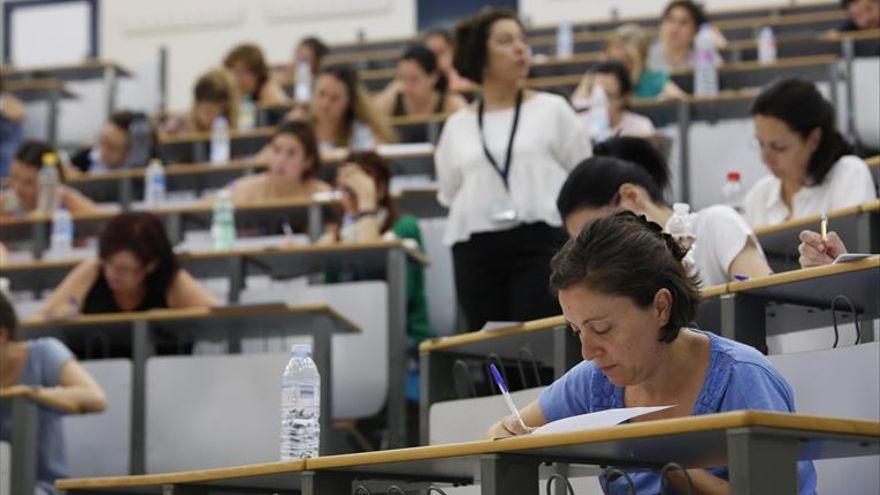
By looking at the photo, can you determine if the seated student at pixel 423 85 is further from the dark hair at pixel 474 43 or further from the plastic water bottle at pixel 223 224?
the dark hair at pixel 474 43

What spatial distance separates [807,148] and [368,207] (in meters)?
2.06

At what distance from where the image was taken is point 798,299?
3.02 m

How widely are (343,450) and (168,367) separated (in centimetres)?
60

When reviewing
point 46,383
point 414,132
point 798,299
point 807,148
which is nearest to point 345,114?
point 414,132

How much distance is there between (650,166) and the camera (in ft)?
12.9

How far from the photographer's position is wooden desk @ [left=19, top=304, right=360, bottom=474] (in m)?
4.70

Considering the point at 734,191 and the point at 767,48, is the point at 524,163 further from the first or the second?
the point at 767,48

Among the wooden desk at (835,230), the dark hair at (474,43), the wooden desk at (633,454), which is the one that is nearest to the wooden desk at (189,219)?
the dark hair at (474,43)

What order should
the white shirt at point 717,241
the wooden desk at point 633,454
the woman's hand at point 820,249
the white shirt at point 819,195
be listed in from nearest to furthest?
the wooden desk at point 633,454 < the woman's hand at point 820,249 < the white shirt at point 717,241 < the white shirt at point 819,195

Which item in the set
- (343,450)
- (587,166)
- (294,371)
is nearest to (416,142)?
(343,450)

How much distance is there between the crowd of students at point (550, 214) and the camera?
7.72 ft

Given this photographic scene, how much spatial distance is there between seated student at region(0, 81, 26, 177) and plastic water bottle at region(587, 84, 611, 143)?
12.8ft

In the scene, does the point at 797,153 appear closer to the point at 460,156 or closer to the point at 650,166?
the point at 650,166

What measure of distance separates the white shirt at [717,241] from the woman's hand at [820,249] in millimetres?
360
